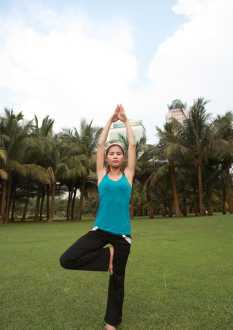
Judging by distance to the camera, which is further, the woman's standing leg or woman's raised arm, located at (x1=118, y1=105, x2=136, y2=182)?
woman's raised arm, located at (x1=118, y1=105, x2=136, y2=182)

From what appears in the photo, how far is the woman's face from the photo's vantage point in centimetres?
350

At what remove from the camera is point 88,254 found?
3301 mm

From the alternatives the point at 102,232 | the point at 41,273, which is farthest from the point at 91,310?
the point at 41,273

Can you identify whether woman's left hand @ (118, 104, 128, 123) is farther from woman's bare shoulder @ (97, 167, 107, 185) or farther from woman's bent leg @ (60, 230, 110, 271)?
woman's bent leg @ (60, 230, 110, 271)

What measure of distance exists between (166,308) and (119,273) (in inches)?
34.1

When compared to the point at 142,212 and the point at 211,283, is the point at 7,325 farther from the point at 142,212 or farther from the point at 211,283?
the point at 142,212

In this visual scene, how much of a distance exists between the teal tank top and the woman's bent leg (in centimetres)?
13

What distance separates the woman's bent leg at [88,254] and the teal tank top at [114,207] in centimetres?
13

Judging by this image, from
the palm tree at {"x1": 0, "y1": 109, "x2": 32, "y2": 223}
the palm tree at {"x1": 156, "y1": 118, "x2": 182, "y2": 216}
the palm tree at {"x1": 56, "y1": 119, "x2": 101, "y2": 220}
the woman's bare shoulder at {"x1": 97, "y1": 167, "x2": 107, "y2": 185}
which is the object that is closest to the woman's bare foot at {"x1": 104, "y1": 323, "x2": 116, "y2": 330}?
the woman's bare shoulder at {"x1": 97, "y1": 167, "x2": 107, "y2": 185}

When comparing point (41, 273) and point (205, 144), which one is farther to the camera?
point (205, 144)

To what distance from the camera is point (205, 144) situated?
1115 inches

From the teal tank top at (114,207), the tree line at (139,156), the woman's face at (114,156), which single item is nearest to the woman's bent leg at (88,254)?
the teal tank top at (114,207)

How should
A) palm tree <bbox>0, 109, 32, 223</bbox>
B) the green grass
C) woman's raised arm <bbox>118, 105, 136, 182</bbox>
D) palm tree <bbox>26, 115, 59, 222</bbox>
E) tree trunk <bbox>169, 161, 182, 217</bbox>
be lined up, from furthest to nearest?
tree trunk <bbox>169, 161, 182, 217</bbox>, palm tree <bbox>26, 115, 59, 222</bbox>, palm tree <bbox>0, 109, 32, 223</bbox>, woman's raised arm <bbox>118, 105, 136, 182</bbox>, the green grass

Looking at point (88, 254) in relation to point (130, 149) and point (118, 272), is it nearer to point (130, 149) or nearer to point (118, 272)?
point (118, 272)
